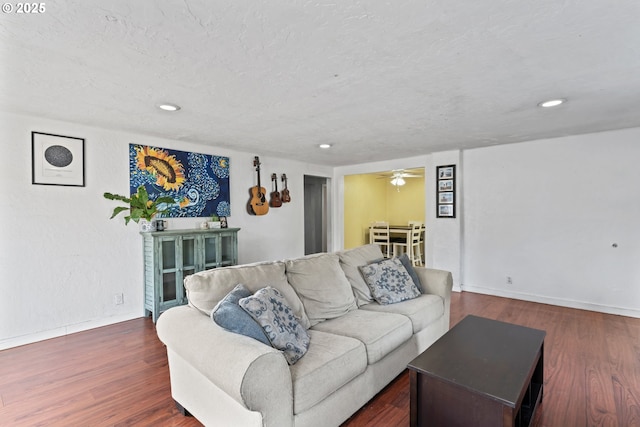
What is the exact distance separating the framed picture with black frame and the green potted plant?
3.82 metres

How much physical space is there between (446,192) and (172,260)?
12.8 feet

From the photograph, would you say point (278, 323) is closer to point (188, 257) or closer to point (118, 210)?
point (188, 257)

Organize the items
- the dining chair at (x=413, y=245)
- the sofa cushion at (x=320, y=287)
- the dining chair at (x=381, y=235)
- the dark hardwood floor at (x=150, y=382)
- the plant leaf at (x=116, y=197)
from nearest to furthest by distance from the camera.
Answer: the dark hardwood floor at (x=150, y=382) → the sofa cushion at (x=320, y=287) → the plant leaf at (x=116, y=197) → the dining chair at (x=413, y=245) → the dining chair at (x=381, y=235)

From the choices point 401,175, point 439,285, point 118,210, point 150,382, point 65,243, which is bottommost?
point 150,382

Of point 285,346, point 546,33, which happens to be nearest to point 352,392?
point 285,346

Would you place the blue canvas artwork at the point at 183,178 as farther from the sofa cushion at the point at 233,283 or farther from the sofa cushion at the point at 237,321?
the sofa cushion at the point at 237,321

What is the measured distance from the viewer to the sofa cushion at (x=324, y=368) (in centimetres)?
147

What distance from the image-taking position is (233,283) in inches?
77.2

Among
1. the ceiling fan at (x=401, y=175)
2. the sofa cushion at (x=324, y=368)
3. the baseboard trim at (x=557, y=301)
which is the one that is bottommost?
the baseboard trim at (x=557, y=301)

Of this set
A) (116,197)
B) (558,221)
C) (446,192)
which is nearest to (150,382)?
(116,197)

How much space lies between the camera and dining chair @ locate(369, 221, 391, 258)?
22.4 ft

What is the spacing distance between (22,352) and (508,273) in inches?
215

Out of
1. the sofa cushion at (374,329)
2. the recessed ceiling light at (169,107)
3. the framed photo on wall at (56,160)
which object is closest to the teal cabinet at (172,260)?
the framed photo on wall at (56,160)

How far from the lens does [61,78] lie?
2.08 m
